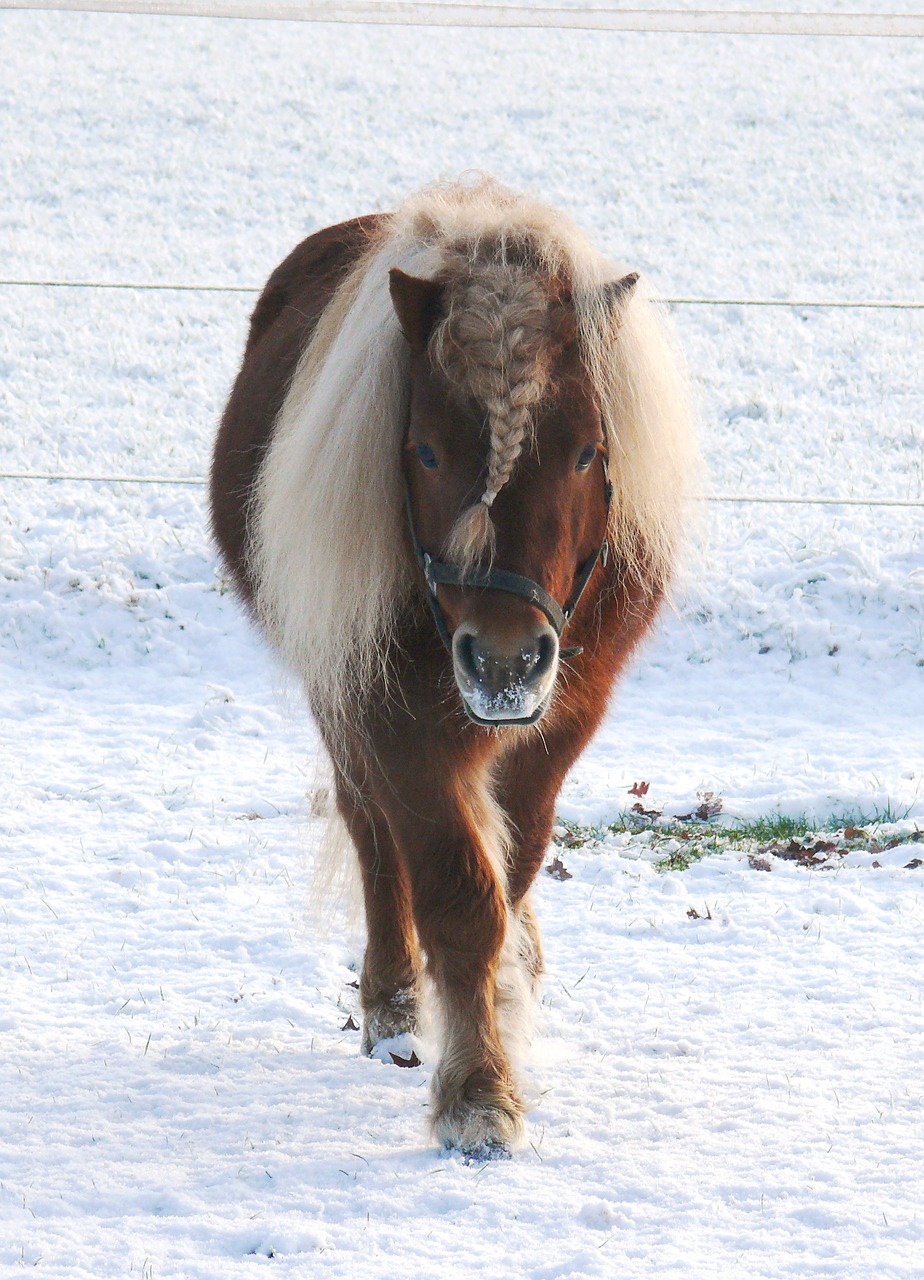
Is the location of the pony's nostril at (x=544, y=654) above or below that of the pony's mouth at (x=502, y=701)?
above

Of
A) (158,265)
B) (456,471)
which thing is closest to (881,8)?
(158,265)

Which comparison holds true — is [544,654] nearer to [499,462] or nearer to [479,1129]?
[499,462]

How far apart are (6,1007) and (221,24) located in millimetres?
18039

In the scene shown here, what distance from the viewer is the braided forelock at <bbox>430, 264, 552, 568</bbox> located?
7.89 feet

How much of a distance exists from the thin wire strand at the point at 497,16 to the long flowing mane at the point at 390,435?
4.41m

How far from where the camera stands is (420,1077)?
126 inches

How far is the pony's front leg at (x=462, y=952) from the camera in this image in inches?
108

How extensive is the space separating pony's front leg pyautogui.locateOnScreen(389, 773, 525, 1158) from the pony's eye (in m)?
0.66

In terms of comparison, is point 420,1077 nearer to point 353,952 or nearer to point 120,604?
point 353,952

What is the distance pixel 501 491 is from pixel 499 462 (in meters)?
0.06

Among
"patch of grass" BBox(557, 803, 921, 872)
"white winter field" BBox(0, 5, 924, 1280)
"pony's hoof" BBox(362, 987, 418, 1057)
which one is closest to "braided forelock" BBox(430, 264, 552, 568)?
"white winter field" BBox(0, 5, 924, 1280)

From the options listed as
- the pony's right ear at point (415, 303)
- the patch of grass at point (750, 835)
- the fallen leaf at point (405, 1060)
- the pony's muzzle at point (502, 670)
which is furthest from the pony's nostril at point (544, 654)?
the patch of grass at point (750, 835)

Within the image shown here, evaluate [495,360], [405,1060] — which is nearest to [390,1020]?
[405,1060]

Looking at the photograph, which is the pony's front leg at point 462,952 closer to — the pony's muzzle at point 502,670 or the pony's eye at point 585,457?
the pony's muzzle at point 502,670
